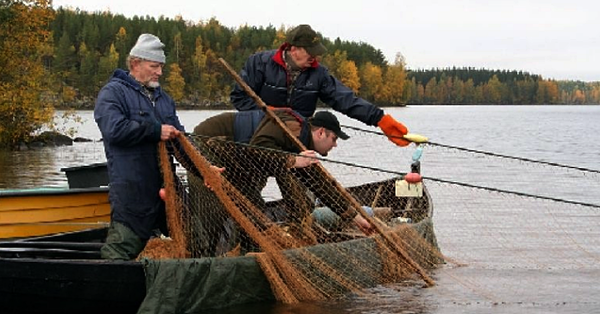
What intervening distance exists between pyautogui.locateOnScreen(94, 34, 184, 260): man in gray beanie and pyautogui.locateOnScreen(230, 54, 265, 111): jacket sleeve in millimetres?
1681

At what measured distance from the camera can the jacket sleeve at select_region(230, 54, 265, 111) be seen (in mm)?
10203

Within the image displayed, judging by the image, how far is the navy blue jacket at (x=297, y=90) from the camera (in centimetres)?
1016

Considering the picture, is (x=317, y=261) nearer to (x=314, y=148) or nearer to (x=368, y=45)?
(x=314, y=148)

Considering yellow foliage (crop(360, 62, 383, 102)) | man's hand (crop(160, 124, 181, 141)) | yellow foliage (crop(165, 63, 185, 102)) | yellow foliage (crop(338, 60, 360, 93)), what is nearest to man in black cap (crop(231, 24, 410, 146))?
man's hand (crop(160, 124, 181, 141))

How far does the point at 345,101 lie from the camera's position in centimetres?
1045

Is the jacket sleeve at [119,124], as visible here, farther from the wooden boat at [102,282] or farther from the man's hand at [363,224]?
the man's hand at [363,224]

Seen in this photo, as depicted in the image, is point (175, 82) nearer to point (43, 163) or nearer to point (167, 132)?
point (43, 163)

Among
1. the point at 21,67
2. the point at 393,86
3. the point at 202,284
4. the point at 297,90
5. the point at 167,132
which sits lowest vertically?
the point at 393,86

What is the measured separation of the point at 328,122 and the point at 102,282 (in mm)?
2758

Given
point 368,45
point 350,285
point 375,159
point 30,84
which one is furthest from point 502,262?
point 368,45

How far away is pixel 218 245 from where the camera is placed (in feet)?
31.8

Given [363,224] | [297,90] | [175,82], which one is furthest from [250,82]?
[175,82]

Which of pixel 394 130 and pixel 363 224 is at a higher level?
pixel 394 130

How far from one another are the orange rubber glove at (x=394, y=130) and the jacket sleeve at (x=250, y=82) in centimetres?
132
